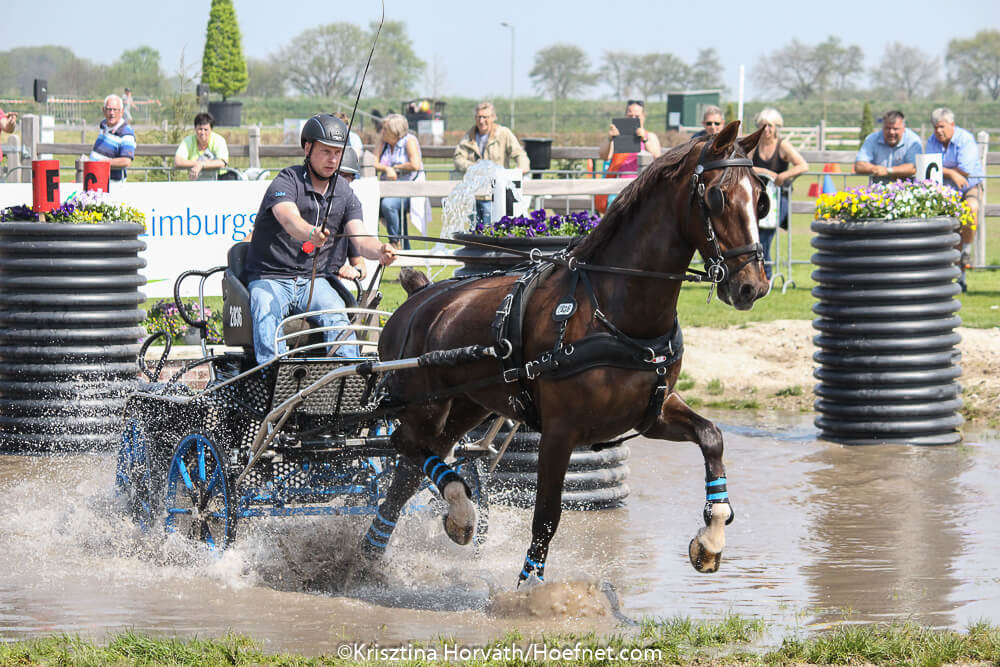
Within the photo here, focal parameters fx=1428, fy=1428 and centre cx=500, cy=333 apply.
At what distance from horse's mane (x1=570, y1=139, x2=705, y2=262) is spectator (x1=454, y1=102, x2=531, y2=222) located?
961cm

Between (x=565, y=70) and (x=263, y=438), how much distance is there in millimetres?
130551

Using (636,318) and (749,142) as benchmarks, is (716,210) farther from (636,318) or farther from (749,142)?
(636,318)

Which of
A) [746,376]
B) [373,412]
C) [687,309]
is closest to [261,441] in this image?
[373,412]

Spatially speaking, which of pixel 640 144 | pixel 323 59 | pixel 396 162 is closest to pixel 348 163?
pixel 396 162

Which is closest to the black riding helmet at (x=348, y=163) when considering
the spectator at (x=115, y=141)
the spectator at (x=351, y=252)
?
the spectator at (x=351, y=252)

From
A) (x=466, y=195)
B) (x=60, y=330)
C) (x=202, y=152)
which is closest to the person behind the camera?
(x=60, y=330)

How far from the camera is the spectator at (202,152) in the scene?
51.3 feet

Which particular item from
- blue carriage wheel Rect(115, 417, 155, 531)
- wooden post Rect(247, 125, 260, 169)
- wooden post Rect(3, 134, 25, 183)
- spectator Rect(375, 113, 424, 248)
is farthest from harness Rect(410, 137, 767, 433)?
wooden post Rect(3, 134, 25, 183)

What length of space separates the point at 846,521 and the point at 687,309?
7388 millimetres

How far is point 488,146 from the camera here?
15.5 m

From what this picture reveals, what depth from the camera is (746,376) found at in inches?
477

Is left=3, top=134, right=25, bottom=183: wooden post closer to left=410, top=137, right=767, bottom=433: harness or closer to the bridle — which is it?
left=410, top=137, right=767, bottom=433: harness

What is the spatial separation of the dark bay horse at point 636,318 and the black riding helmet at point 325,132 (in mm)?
1452

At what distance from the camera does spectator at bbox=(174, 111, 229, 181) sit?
1565cm
